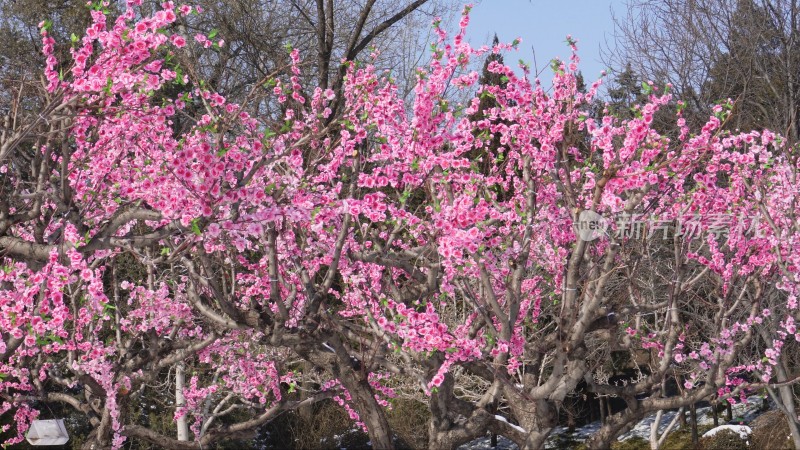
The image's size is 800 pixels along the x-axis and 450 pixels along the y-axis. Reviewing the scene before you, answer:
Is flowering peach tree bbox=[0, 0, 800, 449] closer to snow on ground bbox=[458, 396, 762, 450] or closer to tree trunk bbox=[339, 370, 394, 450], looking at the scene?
tree trunk bbox=[339, 370, 394, 450]

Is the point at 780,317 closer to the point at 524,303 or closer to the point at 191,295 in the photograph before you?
the point at 524,303

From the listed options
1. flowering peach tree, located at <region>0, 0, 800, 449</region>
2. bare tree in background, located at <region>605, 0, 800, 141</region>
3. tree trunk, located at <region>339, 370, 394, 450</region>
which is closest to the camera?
flowering peach tree, located at <region>0, 0, 800, 449</region>

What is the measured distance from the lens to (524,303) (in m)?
9.23

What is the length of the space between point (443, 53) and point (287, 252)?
7.64ft

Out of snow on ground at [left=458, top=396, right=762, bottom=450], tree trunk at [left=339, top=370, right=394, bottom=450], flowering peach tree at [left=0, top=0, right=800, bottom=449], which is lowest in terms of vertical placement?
snow on ground at [left=458, top=396, right=762, bottom=450]

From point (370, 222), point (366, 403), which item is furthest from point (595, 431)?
point (370, 222)

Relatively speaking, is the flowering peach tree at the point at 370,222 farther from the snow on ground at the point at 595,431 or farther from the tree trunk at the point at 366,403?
the snow on ground at the point at 595,431

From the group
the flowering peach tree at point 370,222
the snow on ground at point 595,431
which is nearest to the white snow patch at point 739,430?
the snow on ground at point 595,431

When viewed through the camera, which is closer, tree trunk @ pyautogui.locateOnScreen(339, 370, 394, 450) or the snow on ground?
tree trunk @ pyautogui.locateOnScreen(339, 370, 394, 450)

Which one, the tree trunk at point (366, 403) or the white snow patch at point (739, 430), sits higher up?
the tree trunk at point (366, 403)

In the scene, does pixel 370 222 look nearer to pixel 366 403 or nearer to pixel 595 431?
pixel 366 403

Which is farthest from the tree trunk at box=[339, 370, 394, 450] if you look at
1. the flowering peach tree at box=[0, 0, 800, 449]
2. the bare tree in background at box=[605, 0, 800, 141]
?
the bare tree in background at box=[605, 0, 800, 141]

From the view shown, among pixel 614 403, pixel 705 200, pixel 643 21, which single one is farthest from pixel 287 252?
pixel 614 403

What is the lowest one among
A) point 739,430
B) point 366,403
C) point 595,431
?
point 595,431
